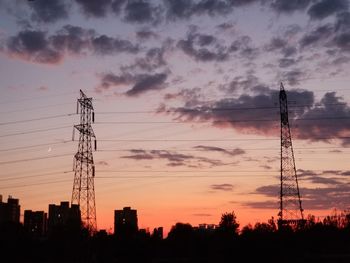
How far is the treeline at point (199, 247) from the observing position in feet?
314

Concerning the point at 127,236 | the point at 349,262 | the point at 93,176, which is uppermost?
the point at 93,176

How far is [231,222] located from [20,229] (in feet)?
187

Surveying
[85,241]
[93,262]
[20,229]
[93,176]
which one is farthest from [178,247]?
[93,176]

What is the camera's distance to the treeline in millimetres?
95625

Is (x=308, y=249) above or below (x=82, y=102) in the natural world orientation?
below

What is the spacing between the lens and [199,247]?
118 m

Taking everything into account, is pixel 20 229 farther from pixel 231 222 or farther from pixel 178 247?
pixel 231 222

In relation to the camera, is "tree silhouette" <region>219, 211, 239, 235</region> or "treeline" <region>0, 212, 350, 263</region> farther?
"tree silhouette" <region>219, 211, 239, 235</region>

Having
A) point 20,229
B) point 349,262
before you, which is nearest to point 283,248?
point 349,262

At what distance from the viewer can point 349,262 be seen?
8312cm

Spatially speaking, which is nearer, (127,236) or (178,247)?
(127,236)

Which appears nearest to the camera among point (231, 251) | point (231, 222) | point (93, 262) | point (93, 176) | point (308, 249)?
point (93, 176)

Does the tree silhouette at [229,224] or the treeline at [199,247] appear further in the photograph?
the tree silhouette at [229,224]

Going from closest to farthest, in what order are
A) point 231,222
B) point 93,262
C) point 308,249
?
point 93,262 → point 308,249 → point 231,222
